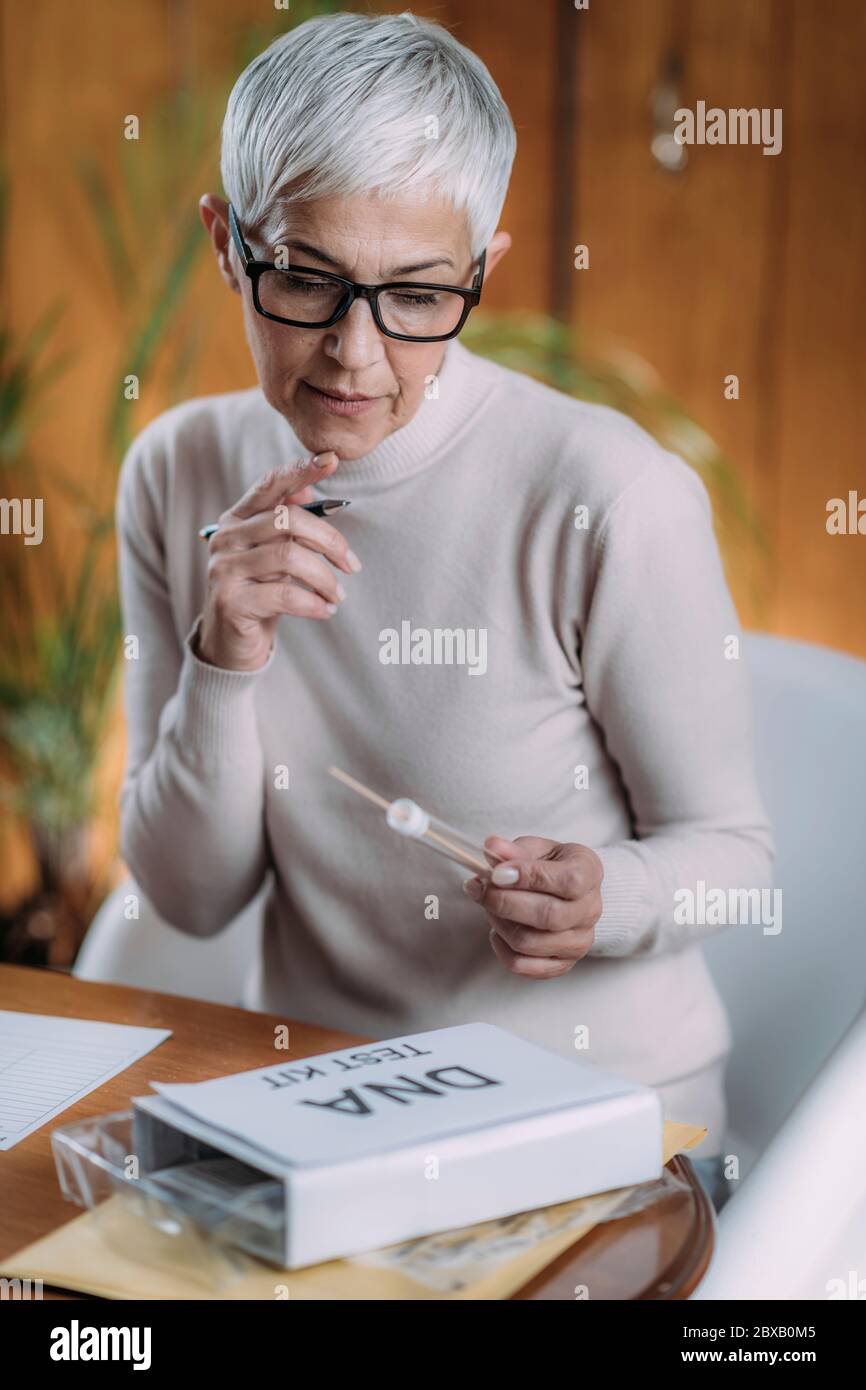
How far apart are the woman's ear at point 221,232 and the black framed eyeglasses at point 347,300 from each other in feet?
0.18

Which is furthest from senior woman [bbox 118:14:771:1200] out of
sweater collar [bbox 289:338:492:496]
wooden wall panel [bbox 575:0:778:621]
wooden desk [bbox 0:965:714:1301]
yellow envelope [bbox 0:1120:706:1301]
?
wooden wall panel [bbox 575:0:778:621]

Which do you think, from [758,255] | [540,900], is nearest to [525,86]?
→ [758,255]

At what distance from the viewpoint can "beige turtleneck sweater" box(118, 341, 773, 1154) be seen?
1102 mm

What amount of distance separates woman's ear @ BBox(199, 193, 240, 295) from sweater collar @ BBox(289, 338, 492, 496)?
17 centimetres

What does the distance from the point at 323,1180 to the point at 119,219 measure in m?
2.15

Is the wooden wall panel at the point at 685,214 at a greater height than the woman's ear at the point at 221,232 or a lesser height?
greater

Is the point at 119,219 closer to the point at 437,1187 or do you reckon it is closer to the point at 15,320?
the point at 15,320

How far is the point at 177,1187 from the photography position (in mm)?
700

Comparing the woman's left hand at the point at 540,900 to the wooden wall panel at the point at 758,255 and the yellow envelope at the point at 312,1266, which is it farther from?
the wooden wall panel at the point at 758,255

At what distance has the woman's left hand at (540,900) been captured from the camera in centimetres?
91

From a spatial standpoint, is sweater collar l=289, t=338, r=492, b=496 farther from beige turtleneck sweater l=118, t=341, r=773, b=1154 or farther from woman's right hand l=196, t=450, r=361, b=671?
woman's right hand l=196, t=450, r=361, b=671

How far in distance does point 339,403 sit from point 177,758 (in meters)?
0.33

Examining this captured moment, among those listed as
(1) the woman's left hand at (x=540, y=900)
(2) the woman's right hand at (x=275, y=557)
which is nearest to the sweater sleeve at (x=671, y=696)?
(1) the woman's left hand at (x=540, y=900)
